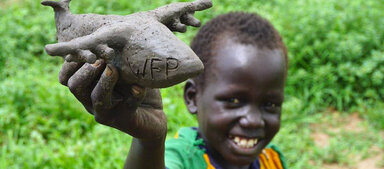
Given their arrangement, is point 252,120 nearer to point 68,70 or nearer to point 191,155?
point 191,155

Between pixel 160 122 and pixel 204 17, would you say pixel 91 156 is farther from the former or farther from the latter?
pixel 204 17

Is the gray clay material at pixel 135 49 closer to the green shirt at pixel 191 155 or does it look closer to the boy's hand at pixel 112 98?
the boy's hand at pixel 112 98

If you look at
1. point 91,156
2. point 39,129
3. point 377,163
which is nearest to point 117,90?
point 91,156

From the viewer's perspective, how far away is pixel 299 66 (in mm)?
4977

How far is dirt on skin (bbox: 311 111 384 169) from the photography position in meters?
3.97

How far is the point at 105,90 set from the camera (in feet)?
4.18

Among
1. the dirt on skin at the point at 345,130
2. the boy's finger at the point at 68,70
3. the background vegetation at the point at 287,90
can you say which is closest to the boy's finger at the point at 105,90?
the boy's finger at the point at 68,70

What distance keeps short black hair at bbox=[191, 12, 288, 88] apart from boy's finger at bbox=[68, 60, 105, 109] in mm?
1109

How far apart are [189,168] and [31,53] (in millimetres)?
3366

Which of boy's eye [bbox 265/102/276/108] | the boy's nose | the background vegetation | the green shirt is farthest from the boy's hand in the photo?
the background vegetation

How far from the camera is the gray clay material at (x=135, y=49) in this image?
3.99 feet

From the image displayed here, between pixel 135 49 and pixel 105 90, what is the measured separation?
0.13 meters

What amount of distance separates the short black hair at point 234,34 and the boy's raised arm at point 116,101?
873mm

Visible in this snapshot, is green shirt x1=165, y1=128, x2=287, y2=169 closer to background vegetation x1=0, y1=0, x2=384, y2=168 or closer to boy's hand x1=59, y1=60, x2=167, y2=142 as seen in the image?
boy's hand x1=59, y1=60, x2=167, y2=142
